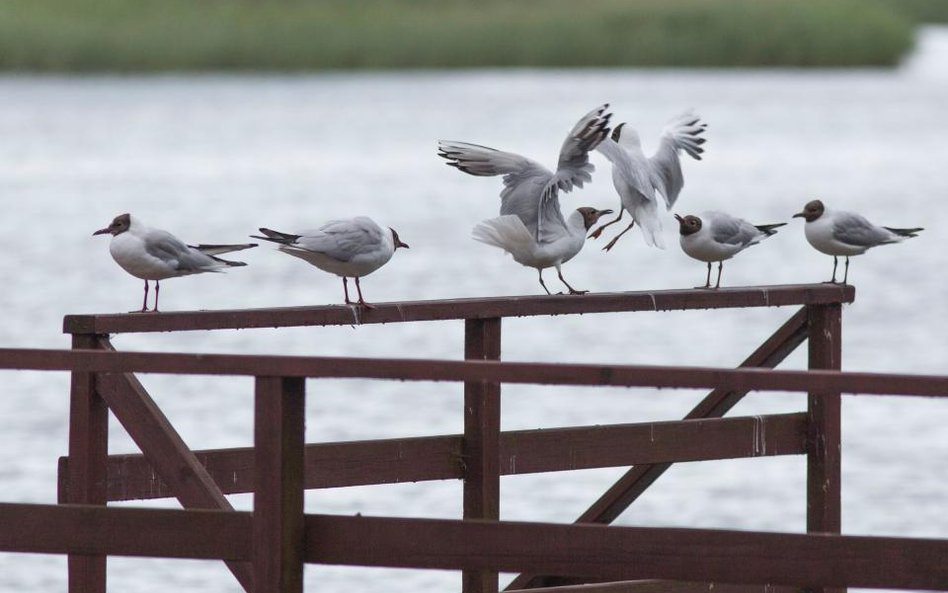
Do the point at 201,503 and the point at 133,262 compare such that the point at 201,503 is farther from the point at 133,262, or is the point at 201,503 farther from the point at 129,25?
the point at 129,25

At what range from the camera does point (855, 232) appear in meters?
7.40

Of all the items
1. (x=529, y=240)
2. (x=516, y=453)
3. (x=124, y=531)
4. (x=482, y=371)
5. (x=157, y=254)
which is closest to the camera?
(x=482, y=371)

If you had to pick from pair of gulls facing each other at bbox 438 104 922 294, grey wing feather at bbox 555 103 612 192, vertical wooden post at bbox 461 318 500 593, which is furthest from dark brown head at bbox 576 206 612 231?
vertical wooden post at bbox 461 318 500 593

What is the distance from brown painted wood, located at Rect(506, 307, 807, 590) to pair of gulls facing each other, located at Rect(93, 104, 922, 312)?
18.5 inches

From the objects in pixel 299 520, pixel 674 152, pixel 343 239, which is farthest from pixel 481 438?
pixel 674 152

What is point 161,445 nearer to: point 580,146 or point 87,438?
point 87,438

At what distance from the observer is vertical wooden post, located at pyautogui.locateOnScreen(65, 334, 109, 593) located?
474 cm

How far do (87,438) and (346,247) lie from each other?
1495 millimetres

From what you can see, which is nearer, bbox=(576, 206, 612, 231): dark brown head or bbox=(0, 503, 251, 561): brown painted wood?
bbox=(0, 503, 251, 561): brown painted wood

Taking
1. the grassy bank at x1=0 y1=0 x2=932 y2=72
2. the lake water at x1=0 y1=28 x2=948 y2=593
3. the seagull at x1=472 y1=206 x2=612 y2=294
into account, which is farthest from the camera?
the grassy bank at x1=0 y1=0 x2=932 y2=72

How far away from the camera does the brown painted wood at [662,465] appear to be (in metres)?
6.36

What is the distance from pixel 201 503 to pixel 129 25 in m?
51.8

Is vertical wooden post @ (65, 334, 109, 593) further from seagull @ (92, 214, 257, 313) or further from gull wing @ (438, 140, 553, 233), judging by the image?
gull wing @ (438, 140, 553, 233)

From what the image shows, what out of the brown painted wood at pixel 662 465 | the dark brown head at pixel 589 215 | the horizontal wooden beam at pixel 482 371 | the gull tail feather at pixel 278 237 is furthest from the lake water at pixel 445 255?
the horizontal wooden beam at pixel 482 371
